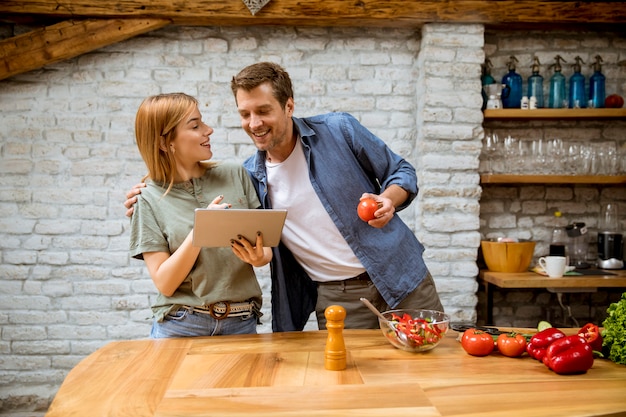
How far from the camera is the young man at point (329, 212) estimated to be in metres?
2.25

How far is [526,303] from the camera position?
4094 millimetres

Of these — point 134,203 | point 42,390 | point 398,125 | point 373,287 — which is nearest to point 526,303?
point 398,125

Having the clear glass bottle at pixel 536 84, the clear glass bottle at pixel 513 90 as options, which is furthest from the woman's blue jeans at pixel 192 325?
the clear glass bottle at pixel 536 84

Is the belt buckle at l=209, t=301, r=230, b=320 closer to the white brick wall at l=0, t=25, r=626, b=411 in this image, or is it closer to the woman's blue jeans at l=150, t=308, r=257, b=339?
the woman's blue jeans at l=150, t=308, r=257, b=339

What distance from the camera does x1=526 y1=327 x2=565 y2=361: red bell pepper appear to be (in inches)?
64.8

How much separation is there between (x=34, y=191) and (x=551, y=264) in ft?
11.4

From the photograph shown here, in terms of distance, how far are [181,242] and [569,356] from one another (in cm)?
130

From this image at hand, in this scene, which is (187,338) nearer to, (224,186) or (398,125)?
(224,186)

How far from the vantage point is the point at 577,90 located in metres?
3.87

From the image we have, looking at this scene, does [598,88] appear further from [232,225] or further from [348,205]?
[232,225]

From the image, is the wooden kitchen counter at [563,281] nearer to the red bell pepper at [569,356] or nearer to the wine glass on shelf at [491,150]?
the wine glass on shelf at [491,150]

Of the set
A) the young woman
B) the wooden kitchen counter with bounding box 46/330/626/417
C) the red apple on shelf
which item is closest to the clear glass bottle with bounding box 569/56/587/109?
the red apple on shelf

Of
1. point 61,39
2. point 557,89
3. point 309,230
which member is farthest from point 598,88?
point 61,39

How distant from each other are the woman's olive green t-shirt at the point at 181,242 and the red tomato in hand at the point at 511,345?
87cm
